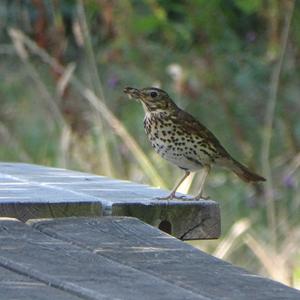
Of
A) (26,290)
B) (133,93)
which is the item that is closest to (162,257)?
(26,290)

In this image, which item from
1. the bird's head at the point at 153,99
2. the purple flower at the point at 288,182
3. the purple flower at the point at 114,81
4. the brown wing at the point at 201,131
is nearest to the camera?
the brown wing at the point at 201,131

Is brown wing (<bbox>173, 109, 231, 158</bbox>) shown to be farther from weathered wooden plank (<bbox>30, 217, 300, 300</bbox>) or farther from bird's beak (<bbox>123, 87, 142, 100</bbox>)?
weathered wooden plank (<bbox>30, 217, 300, 300</bbox>)

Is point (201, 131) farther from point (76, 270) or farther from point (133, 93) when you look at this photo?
point (76, 270)

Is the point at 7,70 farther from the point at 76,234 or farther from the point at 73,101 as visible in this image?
the point at 76,234

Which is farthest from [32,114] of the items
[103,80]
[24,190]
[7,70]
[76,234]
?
[76,234]

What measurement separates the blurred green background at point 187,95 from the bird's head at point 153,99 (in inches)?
47.8

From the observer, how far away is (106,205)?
3396 millimetres

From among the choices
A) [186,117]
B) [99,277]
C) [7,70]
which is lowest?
[7,70]

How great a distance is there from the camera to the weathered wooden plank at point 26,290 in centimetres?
227

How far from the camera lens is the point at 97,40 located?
937 centimetres

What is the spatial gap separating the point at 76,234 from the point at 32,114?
6.37 metres

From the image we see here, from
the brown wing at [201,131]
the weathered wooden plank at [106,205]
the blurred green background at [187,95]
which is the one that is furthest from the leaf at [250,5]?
the weathered wooden plank at [106,205]

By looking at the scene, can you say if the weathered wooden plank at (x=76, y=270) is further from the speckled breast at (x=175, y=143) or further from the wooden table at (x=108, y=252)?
the speckled breast at (x=175, y=143)

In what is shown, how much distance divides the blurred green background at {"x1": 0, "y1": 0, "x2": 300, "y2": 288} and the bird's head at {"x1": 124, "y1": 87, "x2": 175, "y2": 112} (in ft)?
3.98
